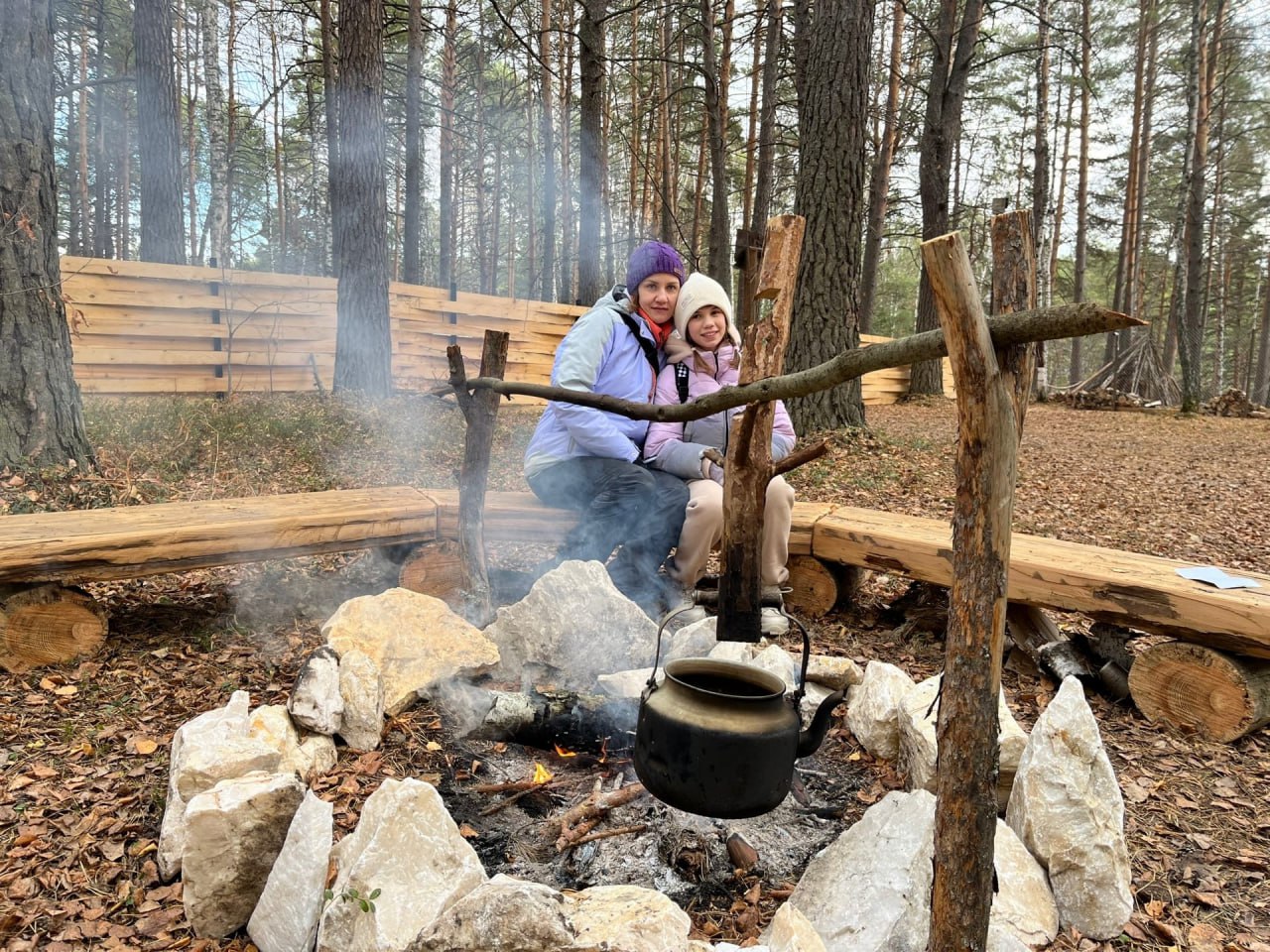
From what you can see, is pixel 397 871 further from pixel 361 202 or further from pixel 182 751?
pixel 361 202

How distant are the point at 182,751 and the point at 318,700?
1.42 ft

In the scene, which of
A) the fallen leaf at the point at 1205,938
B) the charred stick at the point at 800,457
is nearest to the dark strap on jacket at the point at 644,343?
the charred stick at the point at 800,457

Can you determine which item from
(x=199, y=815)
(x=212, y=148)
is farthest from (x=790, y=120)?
(x=199, y=815)

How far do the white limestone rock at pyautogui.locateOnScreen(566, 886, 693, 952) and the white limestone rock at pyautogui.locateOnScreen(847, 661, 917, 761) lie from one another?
1329mm

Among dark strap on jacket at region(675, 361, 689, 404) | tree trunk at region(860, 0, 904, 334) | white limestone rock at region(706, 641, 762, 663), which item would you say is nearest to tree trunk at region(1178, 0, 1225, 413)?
tree trunk at region(860, 0, 904, 334)

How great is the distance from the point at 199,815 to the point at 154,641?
191cm

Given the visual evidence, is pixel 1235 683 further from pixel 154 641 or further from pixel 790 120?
pixel 790 120

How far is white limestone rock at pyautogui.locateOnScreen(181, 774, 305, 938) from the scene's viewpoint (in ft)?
6.32

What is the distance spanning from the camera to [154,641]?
3.51 meters

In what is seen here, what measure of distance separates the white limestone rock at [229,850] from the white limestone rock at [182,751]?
0.26 feet

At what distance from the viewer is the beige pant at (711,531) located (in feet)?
12.8

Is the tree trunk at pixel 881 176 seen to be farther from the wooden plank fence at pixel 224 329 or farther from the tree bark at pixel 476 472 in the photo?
the tree bark at pixel 476 472

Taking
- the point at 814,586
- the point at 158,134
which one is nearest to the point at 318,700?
the point at 814,586

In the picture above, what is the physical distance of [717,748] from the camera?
201cm
